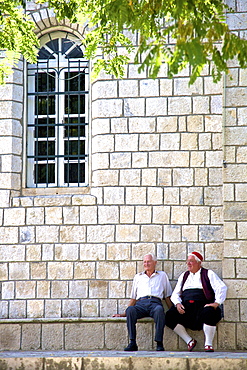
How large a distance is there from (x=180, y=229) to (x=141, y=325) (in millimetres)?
1465

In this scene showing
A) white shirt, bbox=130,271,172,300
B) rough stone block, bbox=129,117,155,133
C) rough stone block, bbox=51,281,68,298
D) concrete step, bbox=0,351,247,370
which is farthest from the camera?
rough stone block, bbox=129,117,155,133

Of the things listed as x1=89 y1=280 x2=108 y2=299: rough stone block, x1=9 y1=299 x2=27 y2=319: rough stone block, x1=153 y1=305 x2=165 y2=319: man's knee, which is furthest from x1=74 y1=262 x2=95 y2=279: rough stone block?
x1=153 y1=305 x2=165 y2=319: man's knee

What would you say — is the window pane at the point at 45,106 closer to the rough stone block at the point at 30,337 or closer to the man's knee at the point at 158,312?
the rough stone block at the point at 30,337

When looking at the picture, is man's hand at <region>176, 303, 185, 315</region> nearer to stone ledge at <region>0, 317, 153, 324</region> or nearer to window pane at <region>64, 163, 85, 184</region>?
stone ledge at <region>0, 317, 153, 324</region>

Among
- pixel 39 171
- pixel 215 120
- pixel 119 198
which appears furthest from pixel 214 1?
pixel 39 171

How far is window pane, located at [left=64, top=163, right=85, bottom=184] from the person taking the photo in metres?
10.6

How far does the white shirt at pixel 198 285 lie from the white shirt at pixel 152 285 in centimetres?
21

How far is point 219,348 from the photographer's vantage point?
31.0 ft

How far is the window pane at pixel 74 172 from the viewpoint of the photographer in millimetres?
10578

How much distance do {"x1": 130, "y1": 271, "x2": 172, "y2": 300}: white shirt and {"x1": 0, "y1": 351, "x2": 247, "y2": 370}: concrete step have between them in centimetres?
103

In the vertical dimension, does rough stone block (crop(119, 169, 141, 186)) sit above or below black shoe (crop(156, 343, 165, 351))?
above

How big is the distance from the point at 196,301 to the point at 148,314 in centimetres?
67

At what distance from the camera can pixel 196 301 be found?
366 inches

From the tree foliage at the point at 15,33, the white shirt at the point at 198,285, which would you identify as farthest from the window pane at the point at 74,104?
the white shirt at the point at 198,285
